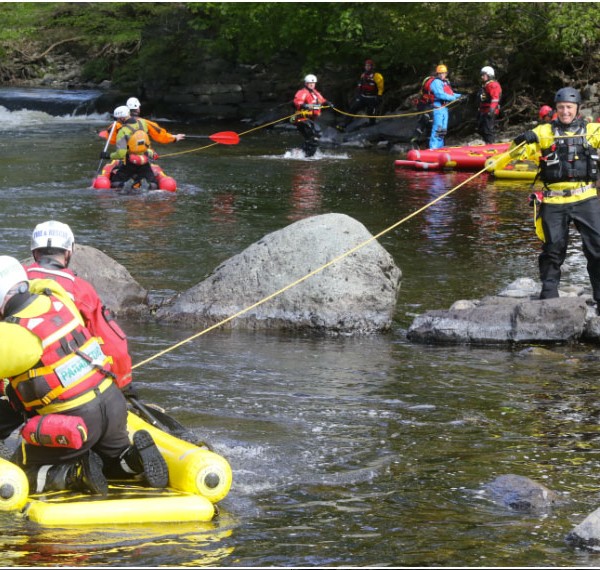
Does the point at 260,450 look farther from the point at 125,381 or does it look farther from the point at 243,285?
the point at 243,285

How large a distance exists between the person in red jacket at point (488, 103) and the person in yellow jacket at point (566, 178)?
13.7 m

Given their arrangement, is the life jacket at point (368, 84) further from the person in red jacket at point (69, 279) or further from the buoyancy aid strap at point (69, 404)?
the buoyancy aid strap at point (69, 404)

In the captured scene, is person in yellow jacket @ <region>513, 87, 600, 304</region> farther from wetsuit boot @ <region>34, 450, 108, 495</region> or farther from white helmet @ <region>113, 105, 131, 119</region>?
white helmet @ <region>113, 105, 131, 119</region>

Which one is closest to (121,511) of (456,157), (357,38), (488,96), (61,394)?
(61,394)

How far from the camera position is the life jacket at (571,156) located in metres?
9.37

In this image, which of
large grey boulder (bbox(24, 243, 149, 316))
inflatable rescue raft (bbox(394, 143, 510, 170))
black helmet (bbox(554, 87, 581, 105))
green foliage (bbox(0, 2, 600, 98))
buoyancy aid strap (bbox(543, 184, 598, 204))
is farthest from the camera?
green foliage (bbox(0, 2, 600, 98))

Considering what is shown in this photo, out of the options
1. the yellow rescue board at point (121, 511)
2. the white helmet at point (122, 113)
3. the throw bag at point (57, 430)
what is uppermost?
the white helmet at point (122, 113)


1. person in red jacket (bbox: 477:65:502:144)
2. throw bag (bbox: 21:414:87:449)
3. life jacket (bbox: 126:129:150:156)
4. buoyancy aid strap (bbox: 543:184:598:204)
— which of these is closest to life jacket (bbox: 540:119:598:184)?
buoyancy aid strap (bbox: 543:184:598:204)

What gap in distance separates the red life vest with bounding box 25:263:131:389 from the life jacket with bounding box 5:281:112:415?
7.2 inches

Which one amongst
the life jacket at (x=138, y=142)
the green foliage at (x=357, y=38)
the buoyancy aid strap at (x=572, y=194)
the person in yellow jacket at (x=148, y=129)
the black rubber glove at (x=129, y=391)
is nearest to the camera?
the black rubber glove at (x=129, y=391)

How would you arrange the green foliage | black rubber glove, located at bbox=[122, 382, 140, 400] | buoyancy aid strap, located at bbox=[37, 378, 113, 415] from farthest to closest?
the green foliage, black rubber glove, located at bbox=[122, 382, 140, 400], buoyancy aid strap, located at bbox=[37, 378, 113, 415]

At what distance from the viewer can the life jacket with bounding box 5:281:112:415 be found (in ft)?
17.5

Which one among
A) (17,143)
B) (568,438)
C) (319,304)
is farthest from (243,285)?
(17,143)

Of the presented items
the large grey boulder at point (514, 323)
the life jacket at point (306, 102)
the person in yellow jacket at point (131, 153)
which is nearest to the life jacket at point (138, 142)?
the person in yellow jacket at point (131, 153)
